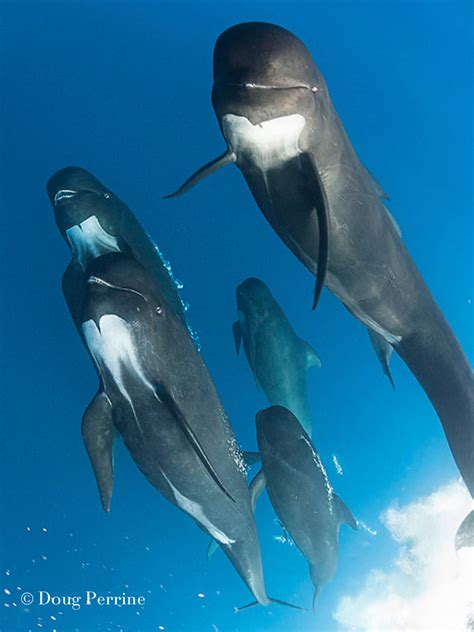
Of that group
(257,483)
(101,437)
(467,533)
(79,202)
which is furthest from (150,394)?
(467,533)

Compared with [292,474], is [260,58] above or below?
above

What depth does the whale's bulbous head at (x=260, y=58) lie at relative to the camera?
11.0ft

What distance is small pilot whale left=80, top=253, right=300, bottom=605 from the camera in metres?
4.12

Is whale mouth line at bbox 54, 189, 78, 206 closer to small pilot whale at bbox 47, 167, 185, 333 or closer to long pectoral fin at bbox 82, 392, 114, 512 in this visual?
small pilot whale at bbox 47, 167, 185, 333

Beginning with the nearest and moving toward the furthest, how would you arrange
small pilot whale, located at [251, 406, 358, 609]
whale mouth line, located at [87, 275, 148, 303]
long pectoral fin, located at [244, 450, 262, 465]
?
whale mouth line, located at [87, 275, 148, 303] < long pectoral fin, located at [244, 450, 262, 465] < small pilot whale, located at [251, 406, 358, 609]

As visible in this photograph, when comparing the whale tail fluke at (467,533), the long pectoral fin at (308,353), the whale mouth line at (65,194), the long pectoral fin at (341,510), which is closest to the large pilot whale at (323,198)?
the whale tail fluke at (467,533)

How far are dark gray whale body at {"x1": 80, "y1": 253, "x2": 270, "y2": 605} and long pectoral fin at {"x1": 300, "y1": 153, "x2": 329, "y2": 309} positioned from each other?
123 centimetres

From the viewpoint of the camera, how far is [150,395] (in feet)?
14.1

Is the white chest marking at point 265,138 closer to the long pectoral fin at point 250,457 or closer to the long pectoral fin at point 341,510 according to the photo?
the long pectoral fin at point 250,457

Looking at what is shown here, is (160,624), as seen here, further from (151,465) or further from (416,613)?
(151,465)

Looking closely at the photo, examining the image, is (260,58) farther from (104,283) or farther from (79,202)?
(79,202)

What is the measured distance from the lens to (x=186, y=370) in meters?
4.43

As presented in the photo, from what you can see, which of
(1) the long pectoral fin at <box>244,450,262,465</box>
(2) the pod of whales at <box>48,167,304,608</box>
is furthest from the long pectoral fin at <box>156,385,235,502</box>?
(1) the long pectoral fin at <box>244,450,262,465</box>

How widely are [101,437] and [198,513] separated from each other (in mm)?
1238
